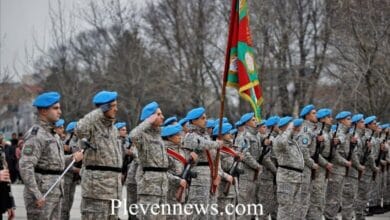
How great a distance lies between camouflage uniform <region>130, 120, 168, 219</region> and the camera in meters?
9.19

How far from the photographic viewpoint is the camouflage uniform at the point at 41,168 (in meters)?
8.02

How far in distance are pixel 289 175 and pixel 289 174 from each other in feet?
0.06

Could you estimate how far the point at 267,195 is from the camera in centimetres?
1438

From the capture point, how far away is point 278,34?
95.9 feet

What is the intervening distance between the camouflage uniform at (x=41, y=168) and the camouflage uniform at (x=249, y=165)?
18.0ft

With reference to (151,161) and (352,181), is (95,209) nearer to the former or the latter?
(151,161)

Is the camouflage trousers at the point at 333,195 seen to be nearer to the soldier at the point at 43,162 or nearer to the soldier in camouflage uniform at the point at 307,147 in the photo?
Answer: the soldier in camouflage uniform at the point at 307,147

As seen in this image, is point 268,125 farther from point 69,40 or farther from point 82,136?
point 69,40

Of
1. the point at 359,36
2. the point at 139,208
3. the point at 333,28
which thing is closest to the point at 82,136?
the point at 139,208

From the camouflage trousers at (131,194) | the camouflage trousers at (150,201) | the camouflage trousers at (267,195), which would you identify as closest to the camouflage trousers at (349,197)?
the camouflage trousers at (267,195)

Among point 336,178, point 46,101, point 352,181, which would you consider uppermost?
point 46,101

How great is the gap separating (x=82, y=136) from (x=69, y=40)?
19763 millimetres

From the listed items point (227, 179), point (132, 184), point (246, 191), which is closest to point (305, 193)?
point (246, 191)

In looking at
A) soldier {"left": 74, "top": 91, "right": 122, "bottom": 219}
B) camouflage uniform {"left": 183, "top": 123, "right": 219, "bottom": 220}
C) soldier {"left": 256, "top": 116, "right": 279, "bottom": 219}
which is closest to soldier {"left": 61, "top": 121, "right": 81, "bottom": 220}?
camouflage uniform {"left": 183, "top": 123, "right": 219, "bottom": 220}
